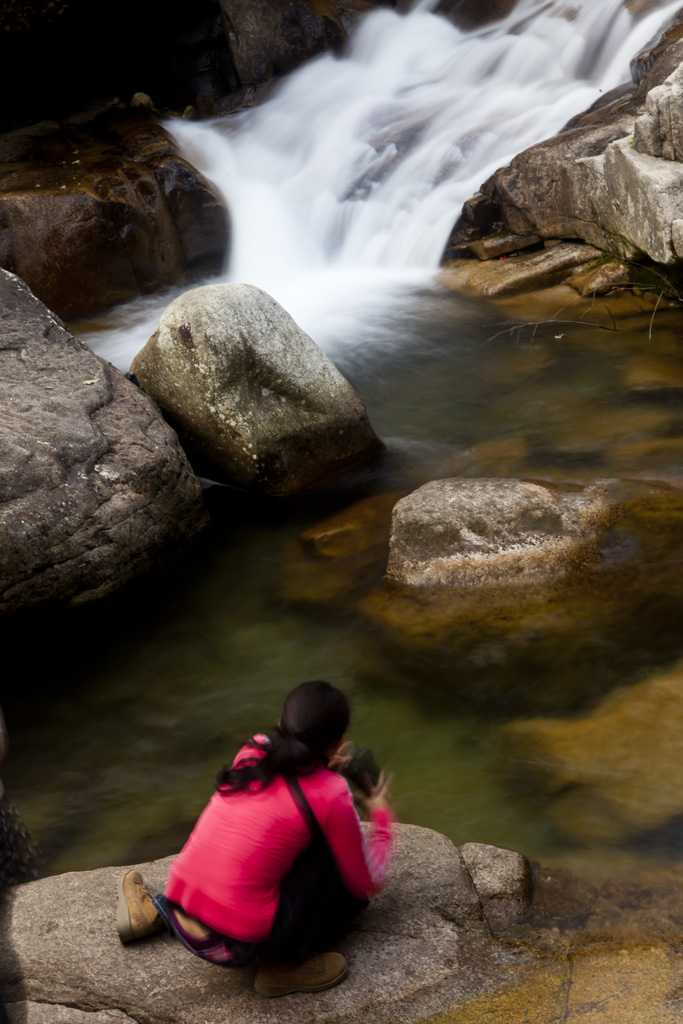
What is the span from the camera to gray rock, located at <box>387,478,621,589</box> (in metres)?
5.06

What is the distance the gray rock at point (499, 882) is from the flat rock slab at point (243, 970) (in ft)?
0.17

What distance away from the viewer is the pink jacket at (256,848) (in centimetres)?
254

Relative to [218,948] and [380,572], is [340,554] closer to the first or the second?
[380,572]

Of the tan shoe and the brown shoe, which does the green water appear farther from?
the tan shoe

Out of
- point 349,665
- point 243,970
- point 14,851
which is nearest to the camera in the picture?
point 243,970

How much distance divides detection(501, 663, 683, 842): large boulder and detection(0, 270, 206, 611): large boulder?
2.87m

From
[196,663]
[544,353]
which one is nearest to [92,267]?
[544,353]

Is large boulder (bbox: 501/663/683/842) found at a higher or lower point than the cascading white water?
lower

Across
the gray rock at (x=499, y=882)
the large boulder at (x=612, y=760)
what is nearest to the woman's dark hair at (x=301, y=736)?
the gray rock at (x=499, y=882)

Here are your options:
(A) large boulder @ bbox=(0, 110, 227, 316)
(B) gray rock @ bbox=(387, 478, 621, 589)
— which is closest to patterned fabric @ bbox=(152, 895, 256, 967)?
(B) gray rock @ bbox=(387, 478, 621, 589)

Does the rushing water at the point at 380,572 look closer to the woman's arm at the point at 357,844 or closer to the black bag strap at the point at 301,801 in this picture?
the woman's arm at the point at 357,844

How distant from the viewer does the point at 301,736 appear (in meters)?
2.51

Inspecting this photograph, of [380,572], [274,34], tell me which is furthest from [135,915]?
[274,34]

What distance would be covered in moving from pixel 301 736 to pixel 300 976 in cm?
79
